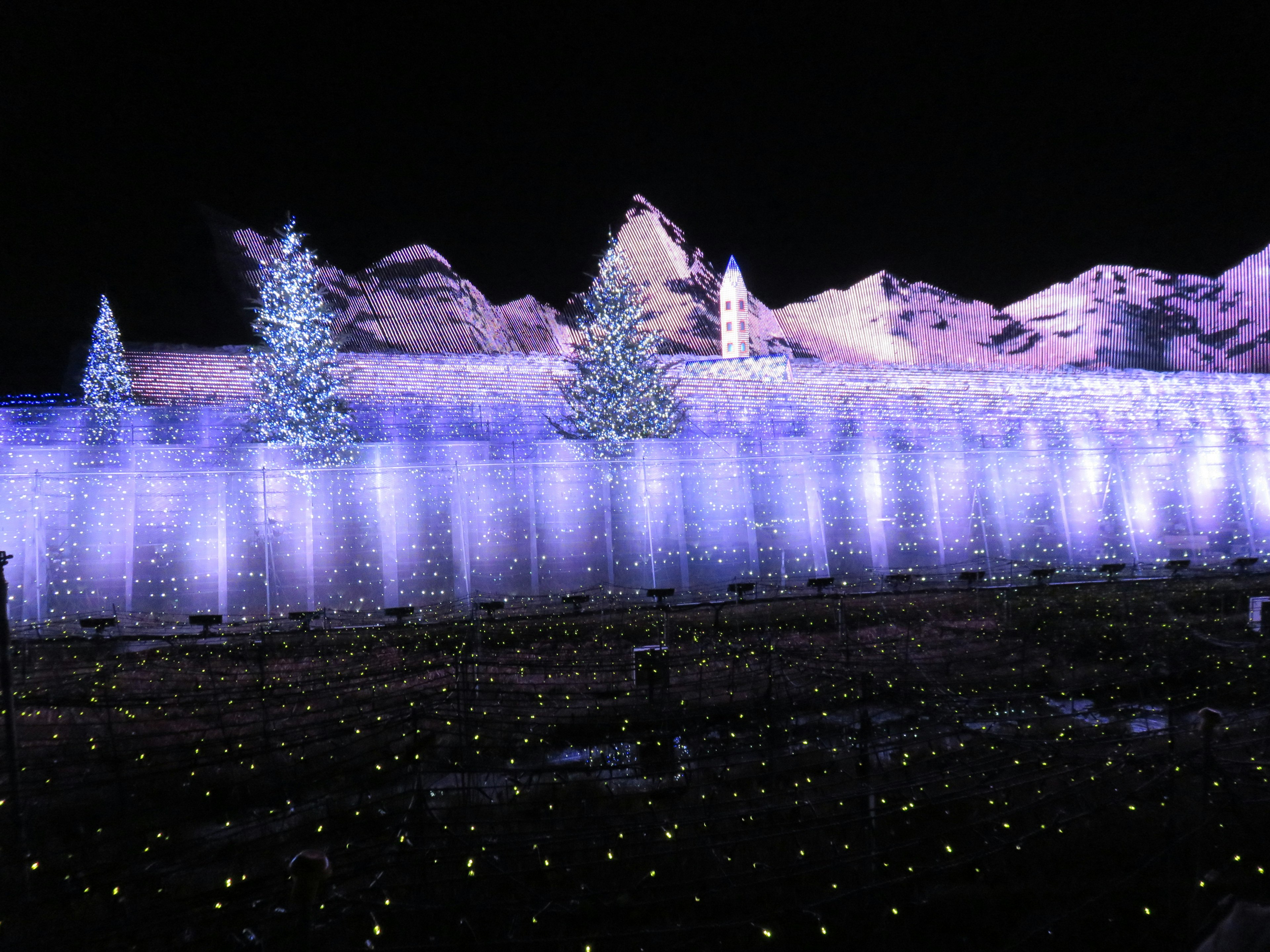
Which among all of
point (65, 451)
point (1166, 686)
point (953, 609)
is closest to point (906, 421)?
point (953, 609)

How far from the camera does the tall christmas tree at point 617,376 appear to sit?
17.4 m

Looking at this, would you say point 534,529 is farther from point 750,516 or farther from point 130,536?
point 130,536

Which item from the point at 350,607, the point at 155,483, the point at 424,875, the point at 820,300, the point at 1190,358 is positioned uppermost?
the point at 820,300

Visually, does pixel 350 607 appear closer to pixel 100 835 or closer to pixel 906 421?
pixel 100 835

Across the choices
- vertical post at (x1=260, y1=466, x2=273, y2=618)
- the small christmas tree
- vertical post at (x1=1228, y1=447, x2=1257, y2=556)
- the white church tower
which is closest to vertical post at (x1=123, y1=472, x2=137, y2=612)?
vertical post at (x1=260, y1=466, x2=273, y2=618)

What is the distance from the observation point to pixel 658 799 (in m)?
5.45

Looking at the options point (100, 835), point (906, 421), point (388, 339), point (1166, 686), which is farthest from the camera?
point (388, 339)

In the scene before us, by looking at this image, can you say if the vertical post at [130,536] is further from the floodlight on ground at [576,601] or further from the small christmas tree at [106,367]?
the floodlight on ground at [576,601]

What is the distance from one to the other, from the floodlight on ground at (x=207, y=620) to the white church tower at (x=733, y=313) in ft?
66.3

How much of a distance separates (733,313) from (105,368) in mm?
22602

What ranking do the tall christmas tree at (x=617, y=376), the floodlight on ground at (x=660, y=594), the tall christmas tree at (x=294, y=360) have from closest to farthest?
the floodlight on ground at (x=660, y=594), the tall christmas tree at (x=294, y=360), the tall christmas tree at (x=617, y=376)

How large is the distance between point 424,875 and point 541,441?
10779 millimetres

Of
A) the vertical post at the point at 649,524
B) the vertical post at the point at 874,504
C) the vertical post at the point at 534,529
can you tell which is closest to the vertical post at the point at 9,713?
the vertical post at the point at 534,529

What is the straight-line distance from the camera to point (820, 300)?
28.2m
